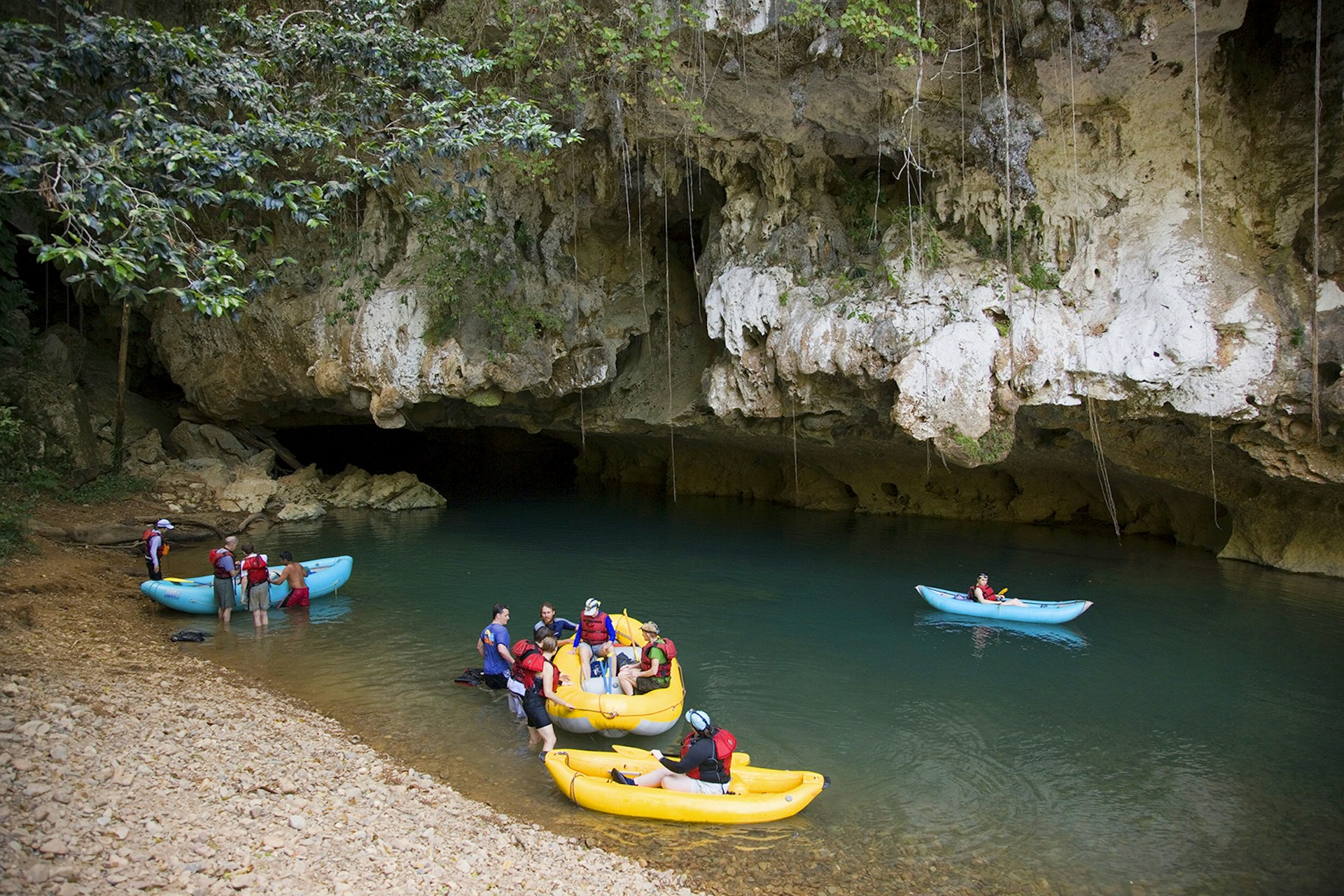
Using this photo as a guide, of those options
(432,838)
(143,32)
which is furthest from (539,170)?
(432,838)

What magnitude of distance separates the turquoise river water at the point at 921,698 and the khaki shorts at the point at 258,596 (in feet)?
1.47

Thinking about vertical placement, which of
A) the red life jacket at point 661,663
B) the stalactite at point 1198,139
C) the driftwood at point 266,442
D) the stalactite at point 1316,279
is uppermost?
the stalactite at point 1198,139

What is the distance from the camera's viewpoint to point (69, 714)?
668 cm

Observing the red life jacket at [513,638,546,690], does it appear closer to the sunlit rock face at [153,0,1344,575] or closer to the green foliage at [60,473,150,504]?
the sunlit rock face at [153,0,1344,575]

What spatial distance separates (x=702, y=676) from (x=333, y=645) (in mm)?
4848

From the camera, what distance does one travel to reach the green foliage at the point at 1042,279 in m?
13.3

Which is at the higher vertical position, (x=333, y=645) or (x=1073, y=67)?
(x=1073, y=67)

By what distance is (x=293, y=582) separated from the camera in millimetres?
12055

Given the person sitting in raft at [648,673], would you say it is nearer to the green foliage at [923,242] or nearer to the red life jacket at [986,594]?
the red life jacket at [986,594]

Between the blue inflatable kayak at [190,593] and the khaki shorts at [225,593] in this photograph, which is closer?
the khaki shorts at [225,593]

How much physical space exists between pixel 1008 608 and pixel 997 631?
1.59 ft

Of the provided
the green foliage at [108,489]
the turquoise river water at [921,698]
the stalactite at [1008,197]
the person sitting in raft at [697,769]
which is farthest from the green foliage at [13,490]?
the stalactite at [1008,197]

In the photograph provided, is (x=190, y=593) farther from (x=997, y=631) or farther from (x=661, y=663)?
(x=997, y=631)

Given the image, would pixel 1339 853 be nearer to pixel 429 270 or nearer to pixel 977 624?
pixel 977 624
